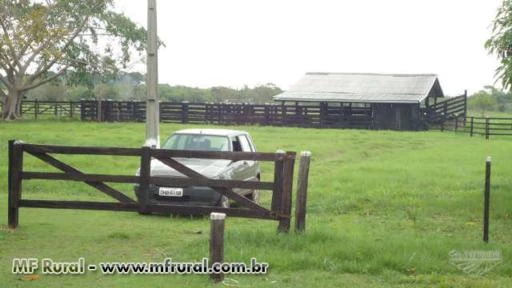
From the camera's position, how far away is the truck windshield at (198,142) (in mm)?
12664

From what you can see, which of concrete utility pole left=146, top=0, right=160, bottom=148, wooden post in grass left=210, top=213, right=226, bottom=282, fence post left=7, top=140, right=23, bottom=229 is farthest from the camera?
concrete utility pole left=146, top=0, right=160, bottom=148

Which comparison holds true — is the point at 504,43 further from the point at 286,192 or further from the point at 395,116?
the point at 395,116

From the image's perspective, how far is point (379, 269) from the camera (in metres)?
7.21

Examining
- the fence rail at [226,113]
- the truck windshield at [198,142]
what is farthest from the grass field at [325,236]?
the fence rail at [226,113]

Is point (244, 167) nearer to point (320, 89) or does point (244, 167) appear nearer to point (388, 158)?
point (388, 158)

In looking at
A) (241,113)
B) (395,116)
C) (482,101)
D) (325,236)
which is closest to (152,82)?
(325,236)

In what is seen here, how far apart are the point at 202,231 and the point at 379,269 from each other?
323cm

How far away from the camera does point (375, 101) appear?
46.2 m

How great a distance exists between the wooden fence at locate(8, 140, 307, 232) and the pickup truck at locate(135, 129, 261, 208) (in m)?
1.09

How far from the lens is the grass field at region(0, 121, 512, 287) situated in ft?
22.5

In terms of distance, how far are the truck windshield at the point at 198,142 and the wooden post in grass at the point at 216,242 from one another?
237 inches

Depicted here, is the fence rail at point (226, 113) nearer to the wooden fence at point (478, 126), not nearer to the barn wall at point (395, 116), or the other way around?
the barn wall at point (395, 116)

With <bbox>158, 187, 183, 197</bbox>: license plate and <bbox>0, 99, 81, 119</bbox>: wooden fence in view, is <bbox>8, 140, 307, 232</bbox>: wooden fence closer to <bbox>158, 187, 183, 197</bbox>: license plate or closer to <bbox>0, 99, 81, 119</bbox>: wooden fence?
<bbox>158, 187, 183, 197</bbox>: license plate

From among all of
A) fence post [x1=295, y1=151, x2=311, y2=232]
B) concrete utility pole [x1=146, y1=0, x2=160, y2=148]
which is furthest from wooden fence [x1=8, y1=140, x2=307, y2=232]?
concrete utility pole [x1=146, y1=0, x2=160, y2=148]
